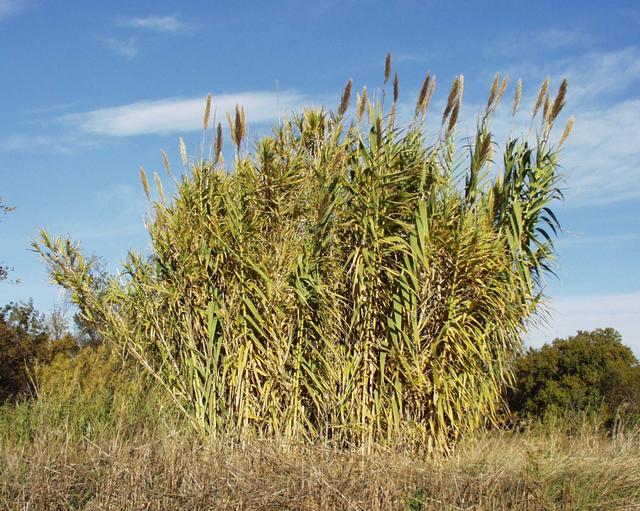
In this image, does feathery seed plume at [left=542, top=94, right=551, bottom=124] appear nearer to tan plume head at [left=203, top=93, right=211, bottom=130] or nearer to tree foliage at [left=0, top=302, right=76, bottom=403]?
tan plume head at [left=203, top=93, right=211, bottom=130]

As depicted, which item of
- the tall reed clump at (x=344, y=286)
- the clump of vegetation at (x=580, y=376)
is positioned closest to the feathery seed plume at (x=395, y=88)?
the tall reed clump at (x=344, y=286)

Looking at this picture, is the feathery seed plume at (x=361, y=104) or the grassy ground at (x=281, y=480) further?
the feathery seed plume at (x=361, y=104)

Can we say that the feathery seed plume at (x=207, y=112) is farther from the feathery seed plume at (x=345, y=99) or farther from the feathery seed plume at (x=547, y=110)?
the feathery seed plume at (x=547, y=110)

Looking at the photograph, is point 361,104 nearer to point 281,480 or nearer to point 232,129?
point 232,129

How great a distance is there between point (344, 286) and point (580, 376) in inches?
242

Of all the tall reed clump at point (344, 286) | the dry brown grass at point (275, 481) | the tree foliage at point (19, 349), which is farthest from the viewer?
the tree foliage at point (19, 349)

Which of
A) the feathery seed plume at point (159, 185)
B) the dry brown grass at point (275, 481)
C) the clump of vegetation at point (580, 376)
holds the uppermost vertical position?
the feathery seed plume at point (159, 185)

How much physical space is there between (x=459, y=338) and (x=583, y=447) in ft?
5.29

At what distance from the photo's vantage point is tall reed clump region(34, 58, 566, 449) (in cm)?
682

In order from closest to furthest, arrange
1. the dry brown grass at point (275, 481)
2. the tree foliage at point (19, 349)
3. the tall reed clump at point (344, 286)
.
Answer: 1. the dry brown grass at point (275, 481)
2. the tall reed clump at point (344, 286)
3. the tree foliage at point (19, 349)

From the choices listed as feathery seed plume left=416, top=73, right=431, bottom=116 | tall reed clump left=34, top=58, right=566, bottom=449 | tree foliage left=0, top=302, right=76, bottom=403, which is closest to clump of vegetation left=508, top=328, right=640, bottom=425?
tall reed clump left=34, top=58, right=566, bottom=449

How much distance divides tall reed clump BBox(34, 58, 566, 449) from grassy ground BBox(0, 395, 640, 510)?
1177 millimetres

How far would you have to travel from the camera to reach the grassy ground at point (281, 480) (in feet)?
14.3

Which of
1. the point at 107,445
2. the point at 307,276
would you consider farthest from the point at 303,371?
the point at 107,445
